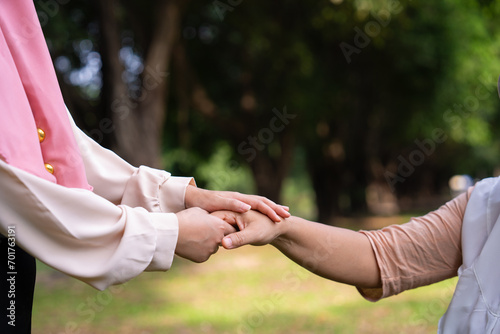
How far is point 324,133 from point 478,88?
4768 millimetres

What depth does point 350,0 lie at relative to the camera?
34.4ft

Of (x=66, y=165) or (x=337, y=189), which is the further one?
(x=337, y=189)

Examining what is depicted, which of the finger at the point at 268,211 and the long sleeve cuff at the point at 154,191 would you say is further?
the finger at the point at 268,211

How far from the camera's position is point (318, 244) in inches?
102

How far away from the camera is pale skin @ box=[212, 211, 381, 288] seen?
8.30ft

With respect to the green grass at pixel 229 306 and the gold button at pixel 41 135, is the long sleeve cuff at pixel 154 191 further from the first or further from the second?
the green grass at pixel 229 306

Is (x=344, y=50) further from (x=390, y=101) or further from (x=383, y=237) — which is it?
(x=383, y=237)

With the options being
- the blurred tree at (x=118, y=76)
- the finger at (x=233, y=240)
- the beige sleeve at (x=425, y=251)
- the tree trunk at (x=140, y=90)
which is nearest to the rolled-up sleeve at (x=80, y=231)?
the finger at (x=233, y=240)

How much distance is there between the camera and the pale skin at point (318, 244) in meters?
2.53

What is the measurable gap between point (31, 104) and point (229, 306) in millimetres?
6158

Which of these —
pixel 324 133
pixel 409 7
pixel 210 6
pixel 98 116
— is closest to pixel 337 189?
pixel 324 133

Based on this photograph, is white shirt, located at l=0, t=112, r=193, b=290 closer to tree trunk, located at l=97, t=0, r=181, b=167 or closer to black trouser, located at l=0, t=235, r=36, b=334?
black trouser, located at l=0, t=235, r=36, b=334

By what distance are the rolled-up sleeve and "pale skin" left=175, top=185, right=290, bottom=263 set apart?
210mm

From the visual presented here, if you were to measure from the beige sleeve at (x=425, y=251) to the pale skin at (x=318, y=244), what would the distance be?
60 millimetres
